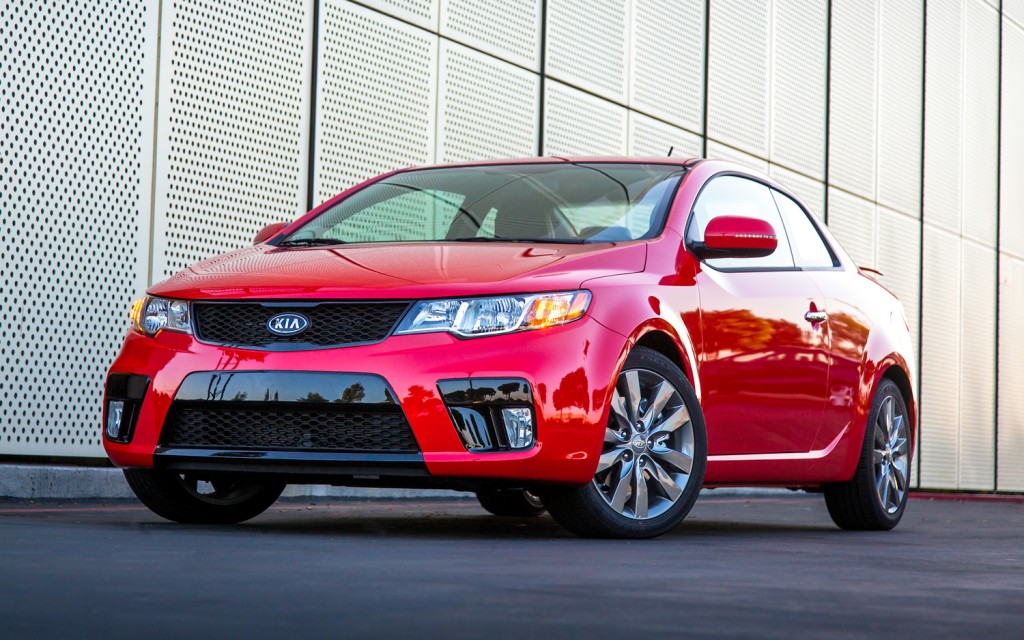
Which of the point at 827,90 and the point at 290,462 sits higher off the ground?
the point at 827,90

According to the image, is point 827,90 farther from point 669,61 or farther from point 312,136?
point 312,136

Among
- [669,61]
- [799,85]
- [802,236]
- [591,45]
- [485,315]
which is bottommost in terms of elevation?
[485,315]

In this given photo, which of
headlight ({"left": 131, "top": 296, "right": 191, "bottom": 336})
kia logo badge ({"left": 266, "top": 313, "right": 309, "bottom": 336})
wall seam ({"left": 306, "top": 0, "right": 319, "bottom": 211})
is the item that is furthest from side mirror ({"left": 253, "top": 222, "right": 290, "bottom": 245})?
wall seam ({"left": 306, "top": 0, "right": 319, "bottom": 211})

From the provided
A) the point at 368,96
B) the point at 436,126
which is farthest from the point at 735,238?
the point at 436,126

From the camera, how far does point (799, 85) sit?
685 inches

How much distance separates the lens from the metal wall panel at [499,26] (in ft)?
39.2

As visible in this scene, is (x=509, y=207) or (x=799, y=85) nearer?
(x=509, y=207)

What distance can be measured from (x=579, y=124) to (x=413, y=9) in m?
2.49

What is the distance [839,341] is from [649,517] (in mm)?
1860

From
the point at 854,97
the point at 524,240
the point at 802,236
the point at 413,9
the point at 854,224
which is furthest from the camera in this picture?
the point at 854,97

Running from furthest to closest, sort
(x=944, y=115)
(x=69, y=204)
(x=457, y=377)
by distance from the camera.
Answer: (x=944, y=115) → (x=69, y=204) → (x=457, y=377)

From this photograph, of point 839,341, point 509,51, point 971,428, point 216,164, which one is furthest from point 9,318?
point 971,428

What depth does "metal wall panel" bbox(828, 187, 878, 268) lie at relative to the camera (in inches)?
706

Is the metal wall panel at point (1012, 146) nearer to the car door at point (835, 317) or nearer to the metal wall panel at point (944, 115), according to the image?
the metal wall panel at point (944, 115)
